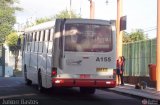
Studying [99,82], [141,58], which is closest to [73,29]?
[99,82]

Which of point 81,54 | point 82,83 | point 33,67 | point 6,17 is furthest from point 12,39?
point 82,83

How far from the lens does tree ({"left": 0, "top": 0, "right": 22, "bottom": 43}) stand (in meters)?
88.8

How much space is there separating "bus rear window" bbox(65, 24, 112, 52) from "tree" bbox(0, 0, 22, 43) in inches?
2601

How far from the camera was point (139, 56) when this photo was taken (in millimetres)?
34188

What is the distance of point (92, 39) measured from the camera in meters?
22.4

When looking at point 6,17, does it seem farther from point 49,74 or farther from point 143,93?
point 49,74

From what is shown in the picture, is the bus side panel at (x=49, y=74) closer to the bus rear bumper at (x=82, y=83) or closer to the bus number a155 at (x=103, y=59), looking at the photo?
the bus rear bumper at (x=82, y=83)

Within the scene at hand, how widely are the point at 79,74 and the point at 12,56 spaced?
84628mm

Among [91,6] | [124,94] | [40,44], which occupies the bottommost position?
[124,94]

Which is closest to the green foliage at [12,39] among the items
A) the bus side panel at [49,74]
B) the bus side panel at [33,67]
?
the bus side panel at [33,67]

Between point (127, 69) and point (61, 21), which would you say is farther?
point (127, 69)

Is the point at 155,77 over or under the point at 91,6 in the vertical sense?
under

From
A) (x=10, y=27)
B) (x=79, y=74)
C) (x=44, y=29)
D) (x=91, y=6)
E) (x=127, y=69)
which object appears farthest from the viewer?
(x=10, y=27)

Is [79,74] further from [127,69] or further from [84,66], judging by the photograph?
[127,69]
